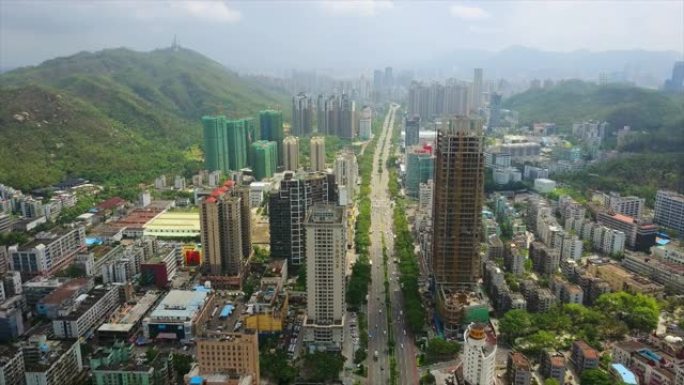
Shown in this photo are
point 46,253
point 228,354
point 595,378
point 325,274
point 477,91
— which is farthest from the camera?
point 477,91

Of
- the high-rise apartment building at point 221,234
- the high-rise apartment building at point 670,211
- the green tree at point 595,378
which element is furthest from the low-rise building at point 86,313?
the high-rise apartment building at point 670,211

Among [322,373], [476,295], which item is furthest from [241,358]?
[476,295]

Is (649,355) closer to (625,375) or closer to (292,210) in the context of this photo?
(625,375)

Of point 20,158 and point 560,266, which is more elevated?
point 20,158

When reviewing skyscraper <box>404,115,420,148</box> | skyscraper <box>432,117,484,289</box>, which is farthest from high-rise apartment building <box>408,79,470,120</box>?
skyscraper <box>432,117,484,289</box>

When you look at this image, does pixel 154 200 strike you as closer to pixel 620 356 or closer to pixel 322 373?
pixel 322 373

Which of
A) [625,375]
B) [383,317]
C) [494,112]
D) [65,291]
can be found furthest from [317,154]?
[494,112]
